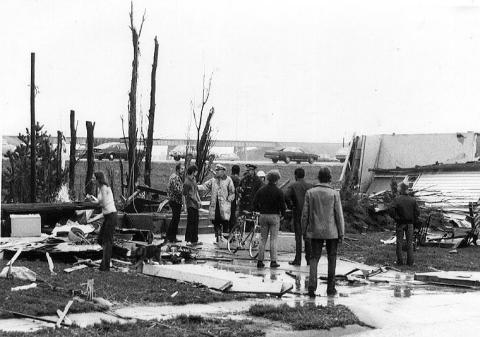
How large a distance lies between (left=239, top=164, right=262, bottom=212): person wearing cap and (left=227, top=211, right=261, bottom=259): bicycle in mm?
1087

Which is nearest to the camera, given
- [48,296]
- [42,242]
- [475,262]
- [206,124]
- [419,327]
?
[419,327]

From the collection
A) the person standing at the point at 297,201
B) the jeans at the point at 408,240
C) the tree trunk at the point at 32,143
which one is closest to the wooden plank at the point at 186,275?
the person standing at the point at 297,201

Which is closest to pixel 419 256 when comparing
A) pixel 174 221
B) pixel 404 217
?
pixel 404 217

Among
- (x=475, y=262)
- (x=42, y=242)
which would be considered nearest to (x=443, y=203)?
(x=475, y=262)

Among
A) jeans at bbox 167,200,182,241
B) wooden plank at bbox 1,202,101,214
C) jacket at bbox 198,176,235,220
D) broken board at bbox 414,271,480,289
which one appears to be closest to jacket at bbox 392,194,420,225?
broken board at bbox 414,271,480,289

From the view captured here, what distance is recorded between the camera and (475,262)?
57.0ft

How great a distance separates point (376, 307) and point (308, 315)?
1542 mm

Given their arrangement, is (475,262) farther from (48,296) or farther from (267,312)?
(48,296)

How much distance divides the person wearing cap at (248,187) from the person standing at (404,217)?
395cm

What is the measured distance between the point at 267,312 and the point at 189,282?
8.48 feet

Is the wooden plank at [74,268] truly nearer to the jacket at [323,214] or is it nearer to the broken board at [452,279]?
the jacket at [323,214]

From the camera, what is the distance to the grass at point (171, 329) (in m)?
8.30

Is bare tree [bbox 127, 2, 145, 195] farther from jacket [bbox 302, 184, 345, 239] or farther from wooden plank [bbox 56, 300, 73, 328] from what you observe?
wooden plank [bbox 56, 300, 73, 328]

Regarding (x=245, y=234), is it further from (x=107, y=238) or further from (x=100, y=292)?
(x=100, y=292)
